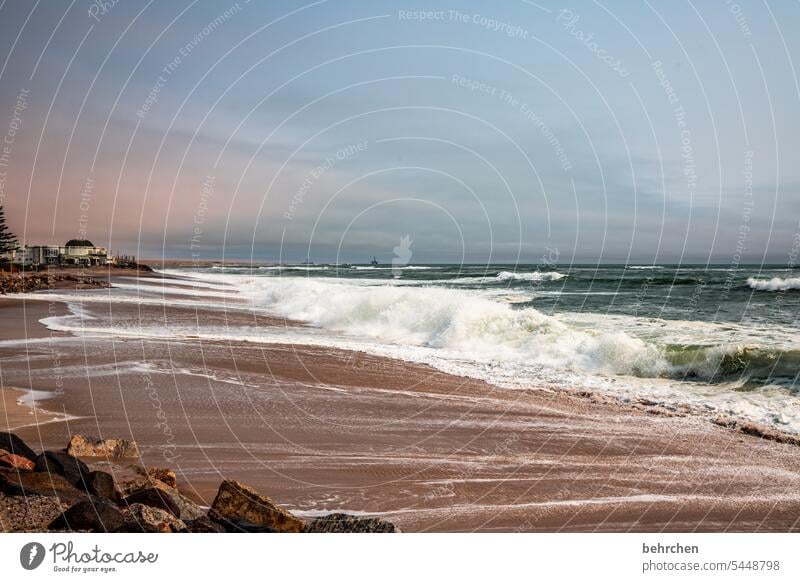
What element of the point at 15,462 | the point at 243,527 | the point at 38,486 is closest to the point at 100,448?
the point at 15,462

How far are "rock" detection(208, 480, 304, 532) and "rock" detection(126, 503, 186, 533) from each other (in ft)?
1.15

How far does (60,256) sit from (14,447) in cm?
5872

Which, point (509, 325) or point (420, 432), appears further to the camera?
point (509, 325)

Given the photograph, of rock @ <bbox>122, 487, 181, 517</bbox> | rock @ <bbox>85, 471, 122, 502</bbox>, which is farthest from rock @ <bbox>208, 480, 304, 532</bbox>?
rock @ <bbox>85, 471, 122, 502</bbox>

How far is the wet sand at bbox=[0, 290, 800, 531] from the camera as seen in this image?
238 inches

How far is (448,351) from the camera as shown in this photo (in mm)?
16938

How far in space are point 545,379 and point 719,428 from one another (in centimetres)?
408

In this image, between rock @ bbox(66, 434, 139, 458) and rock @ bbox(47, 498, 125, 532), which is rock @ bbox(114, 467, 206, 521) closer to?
rock @ bbox(47, 498, 125, 532)

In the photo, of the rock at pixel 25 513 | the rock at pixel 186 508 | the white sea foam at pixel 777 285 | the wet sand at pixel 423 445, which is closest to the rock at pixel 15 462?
the rock at pixel 25 513

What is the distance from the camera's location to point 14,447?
5660 mm
